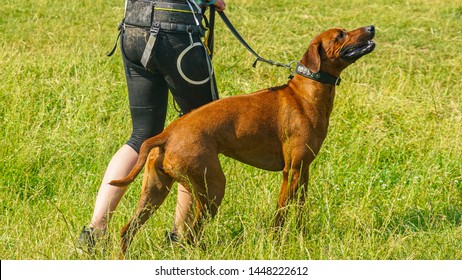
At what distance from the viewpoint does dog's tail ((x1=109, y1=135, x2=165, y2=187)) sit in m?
4.20

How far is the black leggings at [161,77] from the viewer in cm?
447

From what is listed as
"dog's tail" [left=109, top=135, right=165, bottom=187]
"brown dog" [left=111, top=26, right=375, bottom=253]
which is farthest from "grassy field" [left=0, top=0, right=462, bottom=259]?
"dog's tail" [left=109, top=135, right=165, bottom=187]

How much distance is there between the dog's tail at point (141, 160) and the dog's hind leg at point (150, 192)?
2.3 inches

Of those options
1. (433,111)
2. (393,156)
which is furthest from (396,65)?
(393,156)

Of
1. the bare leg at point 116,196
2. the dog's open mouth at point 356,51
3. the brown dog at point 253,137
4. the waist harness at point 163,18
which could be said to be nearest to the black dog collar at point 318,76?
the brown dog at point 253,137

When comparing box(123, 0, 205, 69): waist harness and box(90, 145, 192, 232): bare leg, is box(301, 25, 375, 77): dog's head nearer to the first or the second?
box(123, 0, 205, 69): waist harness

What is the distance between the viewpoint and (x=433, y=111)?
7047 millimetres

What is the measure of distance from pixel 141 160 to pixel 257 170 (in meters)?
1.55

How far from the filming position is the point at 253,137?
456cm

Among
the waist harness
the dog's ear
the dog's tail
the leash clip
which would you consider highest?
the waist harness

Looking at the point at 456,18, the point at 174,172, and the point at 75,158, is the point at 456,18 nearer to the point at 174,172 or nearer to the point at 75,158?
the point at 75,158

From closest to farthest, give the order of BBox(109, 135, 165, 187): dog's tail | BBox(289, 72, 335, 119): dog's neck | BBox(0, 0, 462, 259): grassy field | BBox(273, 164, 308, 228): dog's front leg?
BBox(109, 135, 165, 187): dog's tail < BBox(0, 0, 462, 259): grassy field < BBox(273, 164, 308, 228): dog's front leg < BBox(289, 72, 335, 119): dog's neck

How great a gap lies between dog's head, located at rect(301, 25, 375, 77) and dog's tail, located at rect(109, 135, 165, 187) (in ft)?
3.36

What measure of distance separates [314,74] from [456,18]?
7492mm
